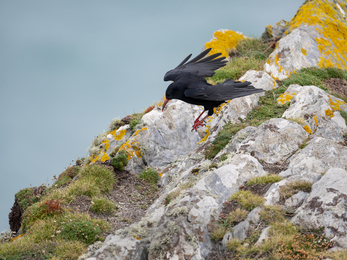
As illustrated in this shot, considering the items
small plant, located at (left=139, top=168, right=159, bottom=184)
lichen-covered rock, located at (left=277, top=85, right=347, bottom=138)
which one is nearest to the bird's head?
lichen-covered rock, located at (left=277, top=85, right=347, bottom=138)

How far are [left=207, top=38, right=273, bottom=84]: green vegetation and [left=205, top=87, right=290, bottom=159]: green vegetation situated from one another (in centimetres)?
273

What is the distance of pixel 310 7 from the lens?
18203mm

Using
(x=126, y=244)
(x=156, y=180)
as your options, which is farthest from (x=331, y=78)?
(x=126, y=244)

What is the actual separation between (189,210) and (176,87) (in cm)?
266

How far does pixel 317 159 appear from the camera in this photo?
282 inches

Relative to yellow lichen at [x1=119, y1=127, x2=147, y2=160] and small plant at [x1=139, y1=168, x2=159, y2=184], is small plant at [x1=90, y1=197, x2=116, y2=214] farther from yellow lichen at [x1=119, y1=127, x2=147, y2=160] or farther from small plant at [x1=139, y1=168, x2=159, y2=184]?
yellow lichen at [x1=119, y1=127, x2=147, y2=160]

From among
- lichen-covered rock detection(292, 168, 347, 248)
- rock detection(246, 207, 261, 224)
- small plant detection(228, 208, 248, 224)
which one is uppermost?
small plant detection(228, 208, 248, 224)

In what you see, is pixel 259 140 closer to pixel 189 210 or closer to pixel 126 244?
pixel 189 210

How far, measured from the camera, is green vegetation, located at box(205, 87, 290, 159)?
366 inches

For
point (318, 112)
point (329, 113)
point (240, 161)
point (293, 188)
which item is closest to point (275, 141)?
point (240, 161)

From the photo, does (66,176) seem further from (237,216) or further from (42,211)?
(237,216)

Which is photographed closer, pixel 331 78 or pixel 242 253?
pixel 242 253

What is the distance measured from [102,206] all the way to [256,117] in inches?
257

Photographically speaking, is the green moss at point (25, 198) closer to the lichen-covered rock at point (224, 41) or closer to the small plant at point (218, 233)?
the small plant at point (218, 233)
